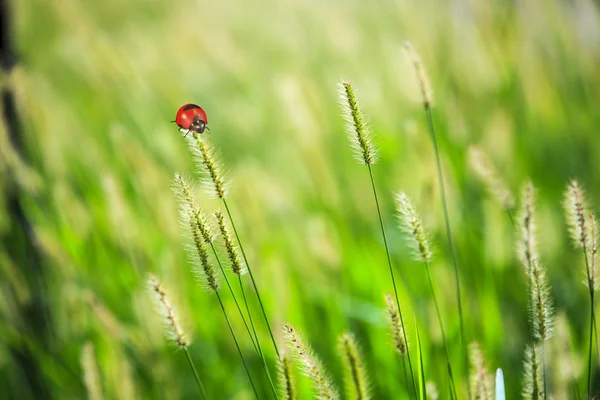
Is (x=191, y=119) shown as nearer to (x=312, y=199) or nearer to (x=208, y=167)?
(x=208, y=167)

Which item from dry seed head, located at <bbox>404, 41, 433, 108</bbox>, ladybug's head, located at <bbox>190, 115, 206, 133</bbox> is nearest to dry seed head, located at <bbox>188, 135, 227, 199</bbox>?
ladybug's head, located at <bbox>190, 115, 206, 133</bbox>

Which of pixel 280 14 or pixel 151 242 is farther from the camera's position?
pixel 280 14

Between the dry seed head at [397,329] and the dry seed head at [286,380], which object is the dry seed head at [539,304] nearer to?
the dry seed head at [397,329]

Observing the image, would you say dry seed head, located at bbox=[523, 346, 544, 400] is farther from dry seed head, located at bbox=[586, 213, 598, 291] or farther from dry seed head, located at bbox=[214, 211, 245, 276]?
Answer: dry seed head, located at bbox=[214, 211, 245, 276]

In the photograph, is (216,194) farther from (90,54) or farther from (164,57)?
(164,57)

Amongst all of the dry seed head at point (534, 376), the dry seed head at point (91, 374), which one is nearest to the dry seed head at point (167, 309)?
the dry seed head at point (91, 374)

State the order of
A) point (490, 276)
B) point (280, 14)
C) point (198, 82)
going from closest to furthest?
point (490, 276)
point (280, 14)
point (198, 82)

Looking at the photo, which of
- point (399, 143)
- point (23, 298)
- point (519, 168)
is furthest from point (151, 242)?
point (519, 168)
